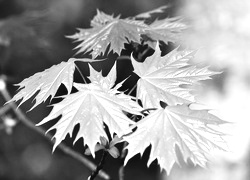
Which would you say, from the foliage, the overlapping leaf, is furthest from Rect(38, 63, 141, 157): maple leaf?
the overlapping leaf

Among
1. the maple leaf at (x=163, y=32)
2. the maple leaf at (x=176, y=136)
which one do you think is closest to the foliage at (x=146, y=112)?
the maple leaf at (x=176, y=136)

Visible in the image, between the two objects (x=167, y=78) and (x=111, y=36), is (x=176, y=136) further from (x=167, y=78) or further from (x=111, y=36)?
(x=111, y=36)

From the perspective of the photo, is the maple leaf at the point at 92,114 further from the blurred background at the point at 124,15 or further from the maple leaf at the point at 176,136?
the blurred background at the point at 124,15

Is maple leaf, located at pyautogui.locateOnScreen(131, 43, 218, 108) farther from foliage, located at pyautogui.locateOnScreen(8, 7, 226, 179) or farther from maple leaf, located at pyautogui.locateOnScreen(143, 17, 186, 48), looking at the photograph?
maple leaf, located at pyautogui.locateOnScreen(143, 17, 186, 48)

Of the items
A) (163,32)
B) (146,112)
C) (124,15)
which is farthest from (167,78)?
(124,15)

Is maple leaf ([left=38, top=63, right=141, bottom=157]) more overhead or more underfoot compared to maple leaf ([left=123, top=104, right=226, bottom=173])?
more overhead

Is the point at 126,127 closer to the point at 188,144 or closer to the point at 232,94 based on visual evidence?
the point at 188,144

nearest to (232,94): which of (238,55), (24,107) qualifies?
(238,55)
